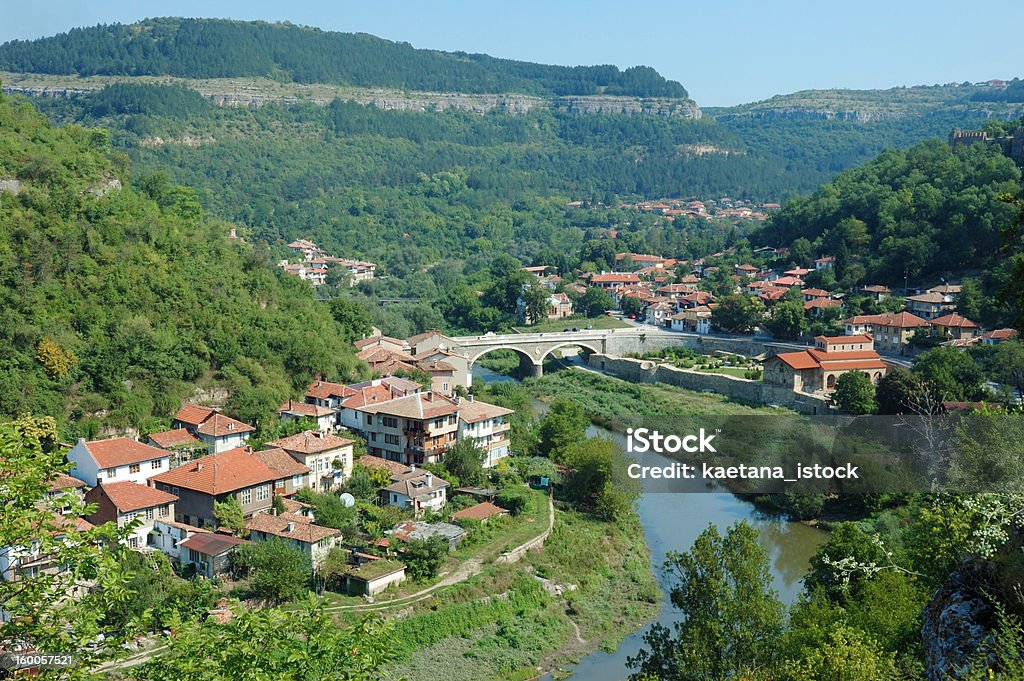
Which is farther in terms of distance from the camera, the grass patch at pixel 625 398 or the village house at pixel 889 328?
the village house at pixel 889 328

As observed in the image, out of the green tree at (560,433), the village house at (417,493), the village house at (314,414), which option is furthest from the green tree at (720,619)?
the village house at (314,414)

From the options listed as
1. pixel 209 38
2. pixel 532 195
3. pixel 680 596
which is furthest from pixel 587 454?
pixel 209 38

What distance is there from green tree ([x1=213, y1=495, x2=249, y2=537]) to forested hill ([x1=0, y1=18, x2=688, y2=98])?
250ft

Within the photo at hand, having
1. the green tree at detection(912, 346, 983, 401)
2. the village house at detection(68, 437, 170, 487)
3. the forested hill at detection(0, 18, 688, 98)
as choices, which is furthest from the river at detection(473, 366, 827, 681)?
the forested hill at detection(0, 18, 688, 98)

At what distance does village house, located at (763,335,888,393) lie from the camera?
30.0 metres

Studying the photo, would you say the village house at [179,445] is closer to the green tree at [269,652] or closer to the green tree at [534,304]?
the green tree at [269,652]

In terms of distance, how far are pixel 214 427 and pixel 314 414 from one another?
267 centimetres

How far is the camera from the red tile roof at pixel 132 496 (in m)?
16.5

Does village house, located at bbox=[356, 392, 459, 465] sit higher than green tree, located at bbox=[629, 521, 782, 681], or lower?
lower

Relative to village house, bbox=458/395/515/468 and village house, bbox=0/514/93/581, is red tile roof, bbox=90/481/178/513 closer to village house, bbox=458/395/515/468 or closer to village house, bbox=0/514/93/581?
village house, bbox=0/514/93/581

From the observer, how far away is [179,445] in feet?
63.9

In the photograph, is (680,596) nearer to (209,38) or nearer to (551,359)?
(551,359)

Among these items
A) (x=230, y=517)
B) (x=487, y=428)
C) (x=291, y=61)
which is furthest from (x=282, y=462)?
(x=291, y=61)

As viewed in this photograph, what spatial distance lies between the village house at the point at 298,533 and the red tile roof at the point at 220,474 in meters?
0.75
